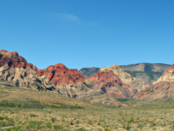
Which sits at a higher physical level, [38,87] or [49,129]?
[38,87]

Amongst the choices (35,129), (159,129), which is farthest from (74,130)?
(159,129)

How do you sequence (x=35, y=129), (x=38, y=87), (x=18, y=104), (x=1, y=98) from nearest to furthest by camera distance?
1. (x=35, y=129)
2. (x=18, y=104)
3. (x=1, y=98)
4. (x=38, y=87)

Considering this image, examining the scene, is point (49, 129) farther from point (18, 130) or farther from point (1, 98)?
point (1, 98)

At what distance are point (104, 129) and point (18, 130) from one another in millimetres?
15083

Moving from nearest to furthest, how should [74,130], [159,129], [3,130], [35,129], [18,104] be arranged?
[3,130], [35,129], [74,130], [159,129], [18,104]

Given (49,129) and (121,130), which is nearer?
(49,129)

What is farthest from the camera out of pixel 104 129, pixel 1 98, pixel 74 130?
pixel 1 98

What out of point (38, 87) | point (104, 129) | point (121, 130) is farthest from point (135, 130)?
point (38, 87)

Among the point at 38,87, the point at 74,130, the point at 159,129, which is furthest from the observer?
the point at 38,87

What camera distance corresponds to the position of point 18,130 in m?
28.8

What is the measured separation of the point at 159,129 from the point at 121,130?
739 cm

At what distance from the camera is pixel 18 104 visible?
92.5 m

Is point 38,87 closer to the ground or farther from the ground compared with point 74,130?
farther from the ground

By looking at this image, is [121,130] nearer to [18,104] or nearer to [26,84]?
[18,104]
